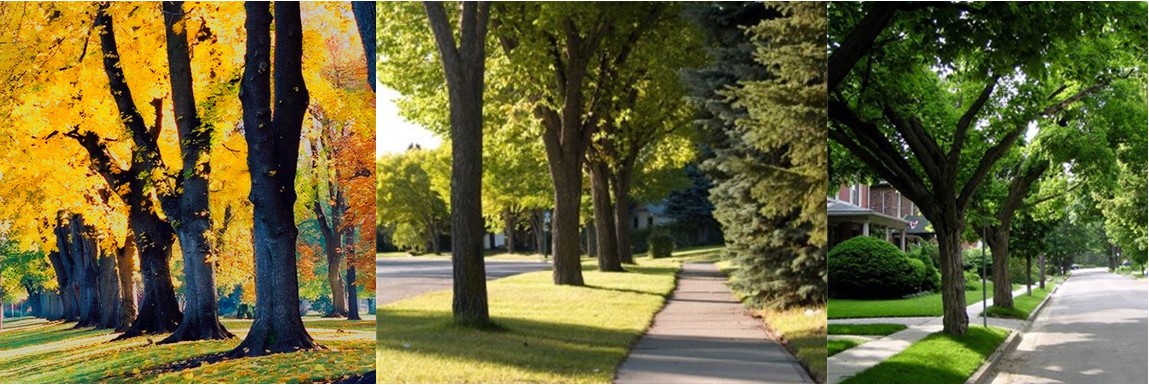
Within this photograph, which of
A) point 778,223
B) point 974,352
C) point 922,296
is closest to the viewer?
point 778,223

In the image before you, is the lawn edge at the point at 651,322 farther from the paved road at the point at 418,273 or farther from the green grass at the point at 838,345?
the green grass at the point at 838,345

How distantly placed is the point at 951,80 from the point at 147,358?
11083mm

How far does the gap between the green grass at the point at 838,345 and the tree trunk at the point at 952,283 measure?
253 centimetres

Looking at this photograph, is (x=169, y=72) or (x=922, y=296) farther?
(x=922, y=296)

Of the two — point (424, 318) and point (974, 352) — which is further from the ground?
point (424, 318)

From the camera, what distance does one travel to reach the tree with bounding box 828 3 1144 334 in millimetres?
10531

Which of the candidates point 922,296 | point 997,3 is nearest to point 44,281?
point 997,3

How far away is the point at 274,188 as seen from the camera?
7.70 m

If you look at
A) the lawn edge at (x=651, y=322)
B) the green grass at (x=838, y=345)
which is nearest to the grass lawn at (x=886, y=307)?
the green grass at (x=838, y=345)

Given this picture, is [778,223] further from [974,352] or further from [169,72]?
[974,352]

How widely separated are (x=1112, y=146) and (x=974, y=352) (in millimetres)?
Result: 6544

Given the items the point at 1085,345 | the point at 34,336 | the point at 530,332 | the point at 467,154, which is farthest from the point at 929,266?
the point at 34,336

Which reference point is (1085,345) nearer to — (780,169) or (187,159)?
(780,169)

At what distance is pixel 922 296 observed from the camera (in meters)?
16.4
